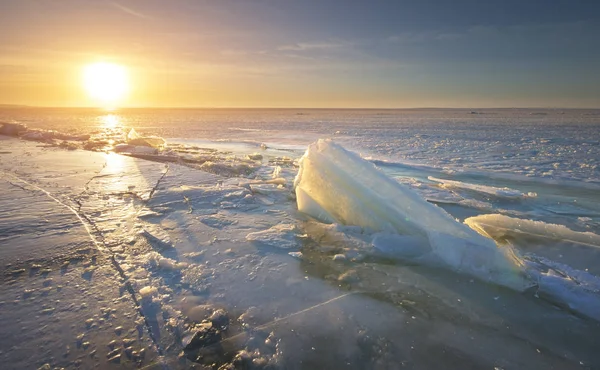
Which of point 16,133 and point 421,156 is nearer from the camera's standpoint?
point 421,156

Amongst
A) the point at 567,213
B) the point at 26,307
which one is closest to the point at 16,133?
the point at 26,307

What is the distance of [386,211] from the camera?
381 cm

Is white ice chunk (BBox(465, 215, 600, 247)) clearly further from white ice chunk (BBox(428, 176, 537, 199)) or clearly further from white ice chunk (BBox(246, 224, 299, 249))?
white ice chunk (BBox(246, 224, 299, 249))

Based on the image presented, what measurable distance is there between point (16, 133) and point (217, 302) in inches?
819

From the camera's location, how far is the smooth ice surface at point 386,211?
2.93 m

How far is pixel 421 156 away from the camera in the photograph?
36.4ft

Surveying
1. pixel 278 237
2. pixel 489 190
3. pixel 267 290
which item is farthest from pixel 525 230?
pixel 267 290

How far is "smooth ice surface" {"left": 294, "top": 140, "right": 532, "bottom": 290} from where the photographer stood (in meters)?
2.93

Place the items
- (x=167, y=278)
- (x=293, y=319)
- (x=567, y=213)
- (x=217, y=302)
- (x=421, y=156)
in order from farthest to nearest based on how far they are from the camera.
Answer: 1. (x=421, y=156)
2. (x=567, y=213)
3. (x=167, y=278)
4. (x=217, y=302)
5. (x=293, y=319)

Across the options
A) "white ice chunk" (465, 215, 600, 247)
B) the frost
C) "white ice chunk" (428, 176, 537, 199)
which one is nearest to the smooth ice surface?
"white ice chunk" (465, 215, 600, 247)

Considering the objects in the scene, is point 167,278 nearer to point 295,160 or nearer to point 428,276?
point 428,276

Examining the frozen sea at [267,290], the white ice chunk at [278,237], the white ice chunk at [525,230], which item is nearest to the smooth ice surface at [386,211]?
the frozen sea at [267,290]

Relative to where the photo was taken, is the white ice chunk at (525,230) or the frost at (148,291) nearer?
the frost at (148,291)

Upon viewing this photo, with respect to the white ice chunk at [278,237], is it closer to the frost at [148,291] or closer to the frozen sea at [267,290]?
the frozen sea at [267,290]
